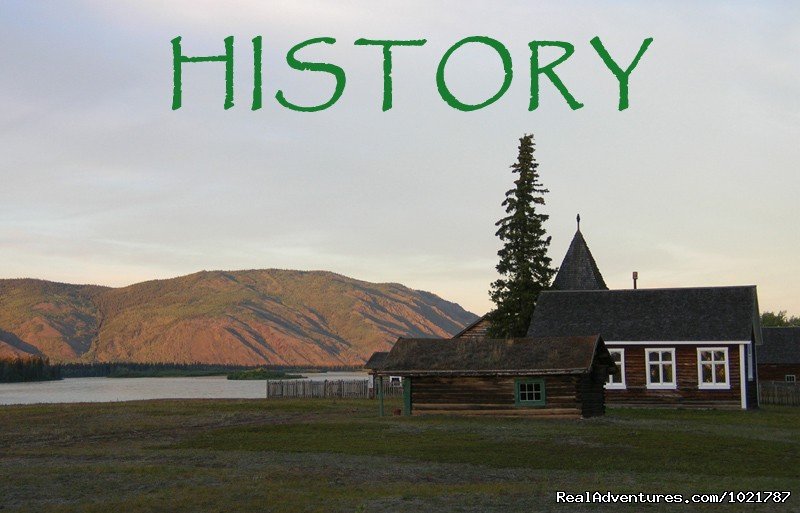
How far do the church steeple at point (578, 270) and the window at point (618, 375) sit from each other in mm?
14337

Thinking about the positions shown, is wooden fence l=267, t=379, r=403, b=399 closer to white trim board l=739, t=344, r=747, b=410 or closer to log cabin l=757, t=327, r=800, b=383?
log cabin l=757, t=327, r=800, b=383

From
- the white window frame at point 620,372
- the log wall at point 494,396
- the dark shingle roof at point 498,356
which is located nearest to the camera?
the log wall at point 494,396

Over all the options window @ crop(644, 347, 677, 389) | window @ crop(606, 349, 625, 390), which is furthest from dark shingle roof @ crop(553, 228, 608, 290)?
window @ crop(644, 347, 677, 389)

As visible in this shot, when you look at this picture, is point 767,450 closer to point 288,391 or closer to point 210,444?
point 210,444

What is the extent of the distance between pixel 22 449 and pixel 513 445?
1601cm

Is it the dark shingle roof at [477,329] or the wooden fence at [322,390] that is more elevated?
the dark shingle roof at [477,329]

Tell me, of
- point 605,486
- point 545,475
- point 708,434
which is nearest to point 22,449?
point 545,475

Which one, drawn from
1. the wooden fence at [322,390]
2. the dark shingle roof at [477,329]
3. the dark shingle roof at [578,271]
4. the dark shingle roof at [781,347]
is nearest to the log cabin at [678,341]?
the dark shingle roof at [578,271]

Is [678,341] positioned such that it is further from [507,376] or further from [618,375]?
[507,376]

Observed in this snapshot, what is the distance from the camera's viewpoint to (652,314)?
56.7 m

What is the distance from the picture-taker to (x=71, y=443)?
35125mm

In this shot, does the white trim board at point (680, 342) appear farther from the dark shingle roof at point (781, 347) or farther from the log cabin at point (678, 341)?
the dark shingle roof at point (781, 347)

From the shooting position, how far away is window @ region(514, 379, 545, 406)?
46719mm

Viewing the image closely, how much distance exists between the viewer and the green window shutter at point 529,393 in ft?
153
